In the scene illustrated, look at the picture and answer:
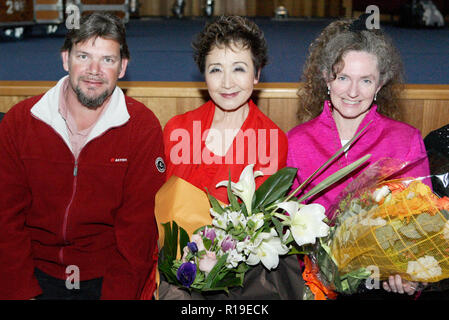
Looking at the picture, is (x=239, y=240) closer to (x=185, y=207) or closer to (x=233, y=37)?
(x=185, y=207)

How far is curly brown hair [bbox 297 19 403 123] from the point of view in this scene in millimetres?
1529

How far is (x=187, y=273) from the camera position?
1.04 meters

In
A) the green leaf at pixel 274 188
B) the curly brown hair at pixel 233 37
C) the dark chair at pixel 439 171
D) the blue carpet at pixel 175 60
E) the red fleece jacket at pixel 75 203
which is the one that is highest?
the curly brown hair at pixel 233 37

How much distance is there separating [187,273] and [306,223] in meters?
0.28

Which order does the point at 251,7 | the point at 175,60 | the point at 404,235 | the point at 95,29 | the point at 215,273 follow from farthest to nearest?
the point at 251,7 → the point at 175,60 → the point at 95,29 → the point at 215,273 → the point at 404,235

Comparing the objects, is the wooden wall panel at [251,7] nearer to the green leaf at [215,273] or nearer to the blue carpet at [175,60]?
the blue carpet at [175,60]

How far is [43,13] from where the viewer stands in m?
4.46

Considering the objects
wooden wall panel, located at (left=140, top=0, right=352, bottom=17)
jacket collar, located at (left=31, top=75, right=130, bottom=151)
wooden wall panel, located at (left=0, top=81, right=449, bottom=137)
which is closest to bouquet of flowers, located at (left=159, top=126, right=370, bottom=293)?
jacket collar, located at (left=31, top=75, right=130, bottom=151)

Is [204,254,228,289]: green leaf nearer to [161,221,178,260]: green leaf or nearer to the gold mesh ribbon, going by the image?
[161,221,178,260]: green leaf

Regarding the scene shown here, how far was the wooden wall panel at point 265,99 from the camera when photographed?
73.9 inches

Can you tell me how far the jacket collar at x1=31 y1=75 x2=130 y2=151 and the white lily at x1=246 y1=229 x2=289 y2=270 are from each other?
0.62 metres

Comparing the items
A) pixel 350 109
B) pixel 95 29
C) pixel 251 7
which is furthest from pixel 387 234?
pixel 251 7

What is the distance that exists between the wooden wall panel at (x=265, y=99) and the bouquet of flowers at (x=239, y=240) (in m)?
0.81

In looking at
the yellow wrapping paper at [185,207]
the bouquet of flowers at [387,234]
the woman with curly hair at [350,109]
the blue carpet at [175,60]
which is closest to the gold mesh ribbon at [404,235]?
the bouquet of flowers at [387,234]
